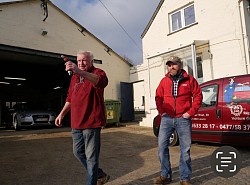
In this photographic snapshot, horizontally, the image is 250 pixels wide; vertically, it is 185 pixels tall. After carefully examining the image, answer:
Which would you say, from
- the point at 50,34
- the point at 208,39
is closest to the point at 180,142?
the point at 208,39

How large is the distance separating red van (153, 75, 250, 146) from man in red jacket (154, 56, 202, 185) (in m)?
2.45

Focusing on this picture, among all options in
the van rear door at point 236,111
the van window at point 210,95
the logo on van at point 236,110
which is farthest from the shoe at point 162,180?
the van window at point 210,95

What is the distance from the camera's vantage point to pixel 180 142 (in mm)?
3775

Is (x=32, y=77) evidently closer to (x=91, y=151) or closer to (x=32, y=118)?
(x=32, y=118)

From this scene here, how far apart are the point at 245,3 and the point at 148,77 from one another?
5.90 m

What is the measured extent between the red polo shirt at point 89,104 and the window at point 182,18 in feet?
34.3

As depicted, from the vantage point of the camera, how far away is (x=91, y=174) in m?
3.11

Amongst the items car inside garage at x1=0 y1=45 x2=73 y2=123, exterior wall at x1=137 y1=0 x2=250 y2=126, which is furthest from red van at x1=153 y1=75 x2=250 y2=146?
car inside garage at x1=0 y1=45 x2=73 y2=123

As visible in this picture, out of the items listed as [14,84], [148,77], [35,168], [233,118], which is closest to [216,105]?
[233,118]

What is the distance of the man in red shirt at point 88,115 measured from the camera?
Result: 3.12 meters

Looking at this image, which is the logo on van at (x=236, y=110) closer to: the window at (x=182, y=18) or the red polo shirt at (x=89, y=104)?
the red polo shirt at (x=89, y=104)

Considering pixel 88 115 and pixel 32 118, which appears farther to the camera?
pixel 32 118

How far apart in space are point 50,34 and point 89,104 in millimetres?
10621

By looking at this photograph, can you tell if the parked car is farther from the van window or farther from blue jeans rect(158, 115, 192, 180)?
blue jeans rect(158, 115, 192, 180)
